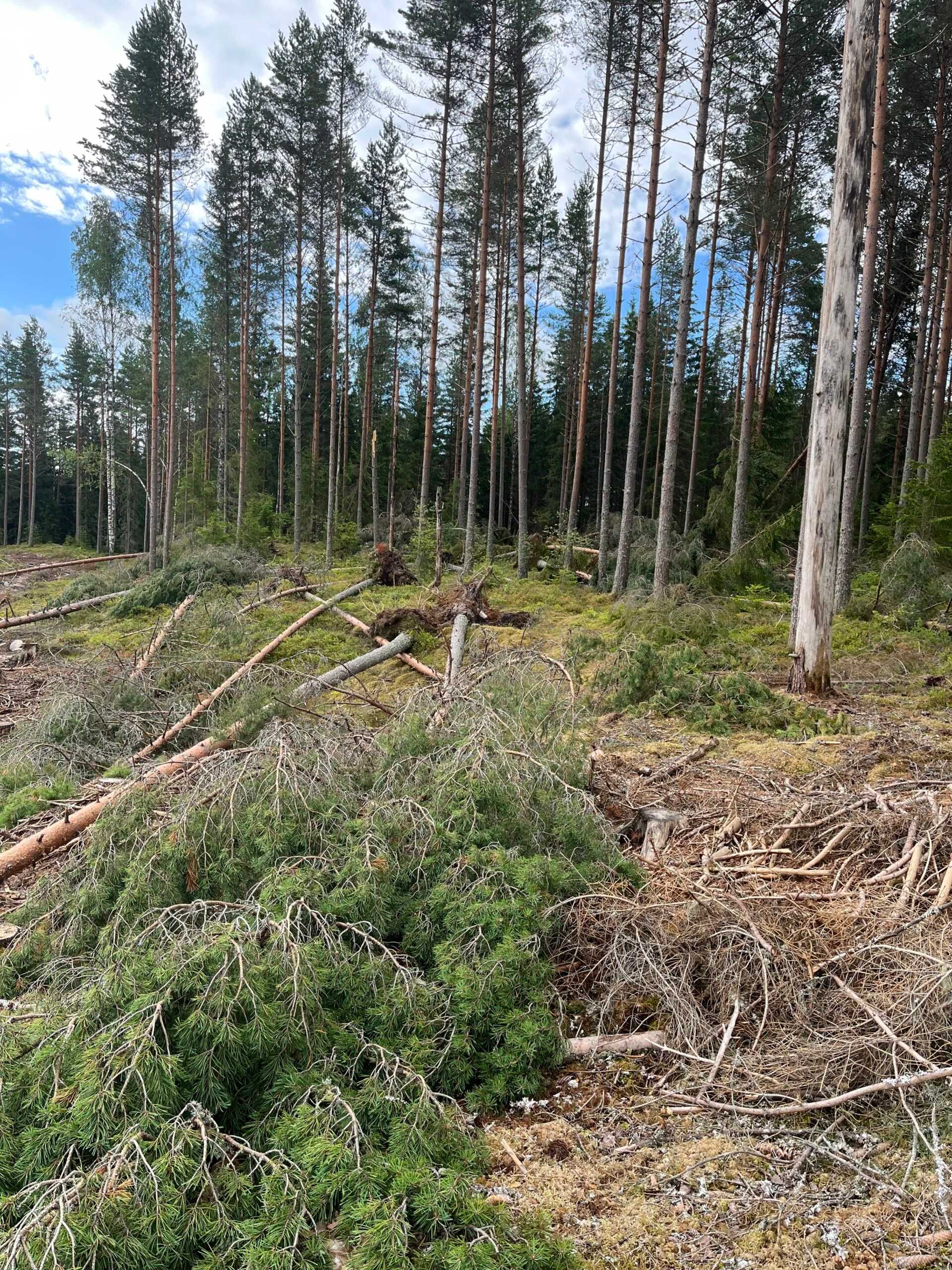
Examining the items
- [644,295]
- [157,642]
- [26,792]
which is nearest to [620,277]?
[644,295]

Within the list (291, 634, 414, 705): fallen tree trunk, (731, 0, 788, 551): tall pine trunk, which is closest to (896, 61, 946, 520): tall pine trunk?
(731, 0, 788, 551): tall pine trunk

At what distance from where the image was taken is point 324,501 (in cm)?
3180

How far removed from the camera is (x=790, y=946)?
313 centimetres

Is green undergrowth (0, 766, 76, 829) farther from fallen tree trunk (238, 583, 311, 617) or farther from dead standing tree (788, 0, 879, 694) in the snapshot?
dead standing tree (788, 0, 879, 694)

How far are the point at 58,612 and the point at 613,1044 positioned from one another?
12.9 meters

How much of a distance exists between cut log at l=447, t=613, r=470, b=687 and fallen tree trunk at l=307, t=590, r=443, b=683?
24 centimetres

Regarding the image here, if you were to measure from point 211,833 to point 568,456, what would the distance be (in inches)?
1125

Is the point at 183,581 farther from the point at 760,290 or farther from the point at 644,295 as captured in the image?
the point at 760,290

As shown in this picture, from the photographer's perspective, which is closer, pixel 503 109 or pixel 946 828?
pixel 946 828

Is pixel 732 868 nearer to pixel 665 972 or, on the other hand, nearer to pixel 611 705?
pixel 665 972

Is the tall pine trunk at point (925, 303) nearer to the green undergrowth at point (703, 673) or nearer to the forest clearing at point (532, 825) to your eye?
the forest clearing at point (532, 825)

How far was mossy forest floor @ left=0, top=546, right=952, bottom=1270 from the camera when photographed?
202 centimetres

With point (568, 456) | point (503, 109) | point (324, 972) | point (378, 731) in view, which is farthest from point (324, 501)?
point (324, 972)

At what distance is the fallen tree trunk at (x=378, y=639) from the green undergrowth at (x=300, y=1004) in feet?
13.3
